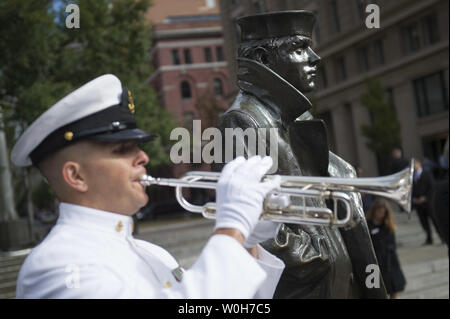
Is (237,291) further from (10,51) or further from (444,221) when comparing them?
(10,51)

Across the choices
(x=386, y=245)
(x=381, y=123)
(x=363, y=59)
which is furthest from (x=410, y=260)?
(x=363, y=59)

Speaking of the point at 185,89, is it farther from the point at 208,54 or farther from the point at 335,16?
the point at 335,16

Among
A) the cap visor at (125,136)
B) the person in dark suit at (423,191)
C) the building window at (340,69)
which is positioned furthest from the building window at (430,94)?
the cap visor at (125,136)

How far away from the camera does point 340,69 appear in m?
34.2

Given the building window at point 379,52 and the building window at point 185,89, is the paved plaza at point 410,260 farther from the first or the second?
the building window at point 185,89

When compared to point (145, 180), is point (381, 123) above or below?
above

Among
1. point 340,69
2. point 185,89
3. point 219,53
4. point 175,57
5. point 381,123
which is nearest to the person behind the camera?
point 381,123

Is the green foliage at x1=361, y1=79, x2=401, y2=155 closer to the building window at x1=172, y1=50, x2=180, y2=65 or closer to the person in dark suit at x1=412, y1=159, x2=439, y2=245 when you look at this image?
the person in dark suit at x1=412, y1=159, x2=439, y2=245

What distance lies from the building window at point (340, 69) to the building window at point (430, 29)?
6.25 m

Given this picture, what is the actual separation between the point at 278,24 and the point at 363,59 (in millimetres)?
30440

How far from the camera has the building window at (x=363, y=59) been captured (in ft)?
105

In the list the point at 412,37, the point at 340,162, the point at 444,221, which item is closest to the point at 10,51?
the point at 444,221

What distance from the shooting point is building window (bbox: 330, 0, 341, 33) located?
3288 centimetres
